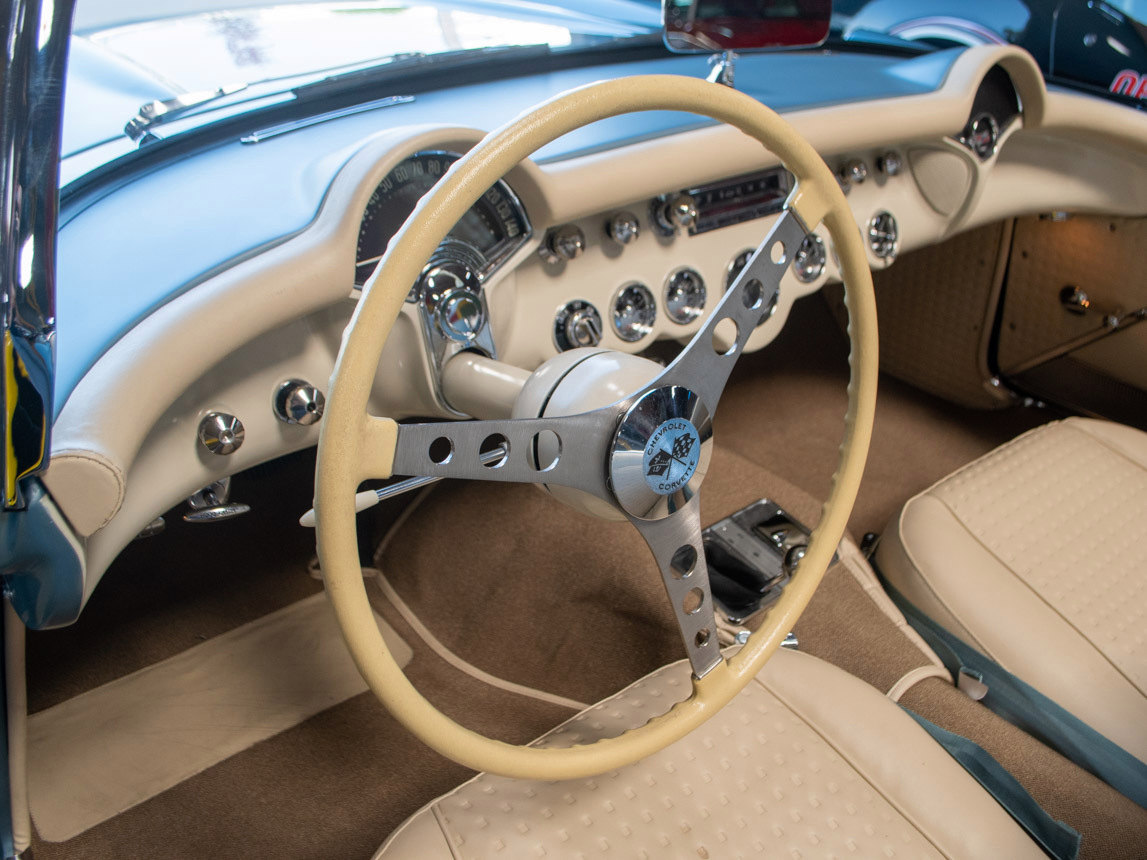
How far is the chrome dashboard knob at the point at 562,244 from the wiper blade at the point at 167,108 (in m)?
0.45

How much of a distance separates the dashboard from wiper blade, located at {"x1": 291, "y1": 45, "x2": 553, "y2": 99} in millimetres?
133

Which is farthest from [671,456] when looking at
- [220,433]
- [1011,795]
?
[1011,795]

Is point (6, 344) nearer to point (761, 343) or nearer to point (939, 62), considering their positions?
point (761, 343)

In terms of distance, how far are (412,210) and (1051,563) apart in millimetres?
978

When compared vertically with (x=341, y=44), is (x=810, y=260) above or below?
below

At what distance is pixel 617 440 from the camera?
0.75 m

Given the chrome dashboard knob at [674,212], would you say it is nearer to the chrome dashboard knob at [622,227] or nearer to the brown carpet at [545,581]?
the chrome dashboard knob at [622,227]

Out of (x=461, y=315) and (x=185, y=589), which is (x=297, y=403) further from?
(x=185, y=589)

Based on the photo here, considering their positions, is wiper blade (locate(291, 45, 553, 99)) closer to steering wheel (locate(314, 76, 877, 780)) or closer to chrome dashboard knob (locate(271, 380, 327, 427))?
chrome dashboard knob (locate(271, 380, 327, 427))

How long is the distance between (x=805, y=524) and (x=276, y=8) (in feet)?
3.86

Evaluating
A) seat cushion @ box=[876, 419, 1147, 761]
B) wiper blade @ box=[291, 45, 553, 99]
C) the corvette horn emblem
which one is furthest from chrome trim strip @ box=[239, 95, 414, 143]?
seat cushion @ box=[876, 419, 1147, 761]

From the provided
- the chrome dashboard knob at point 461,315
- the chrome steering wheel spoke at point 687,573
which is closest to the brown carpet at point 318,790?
the chrome steering wheel spoke at point 687,573

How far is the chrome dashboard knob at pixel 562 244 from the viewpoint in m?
1.09

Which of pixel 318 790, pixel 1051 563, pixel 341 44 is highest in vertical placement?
pixel 341 44
